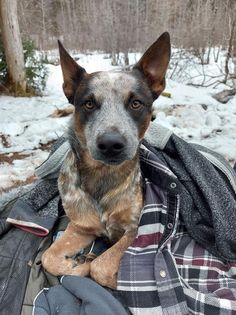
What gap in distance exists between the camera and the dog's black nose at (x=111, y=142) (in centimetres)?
202

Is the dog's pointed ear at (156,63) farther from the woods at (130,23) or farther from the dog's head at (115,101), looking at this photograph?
the woods at (130,23)

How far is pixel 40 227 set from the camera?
2.69m

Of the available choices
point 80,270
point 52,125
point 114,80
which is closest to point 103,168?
point 114,80

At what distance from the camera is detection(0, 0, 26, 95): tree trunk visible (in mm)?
7410

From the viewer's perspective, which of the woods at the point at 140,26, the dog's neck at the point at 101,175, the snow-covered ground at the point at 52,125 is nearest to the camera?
the dog's neck at the point at 101,175

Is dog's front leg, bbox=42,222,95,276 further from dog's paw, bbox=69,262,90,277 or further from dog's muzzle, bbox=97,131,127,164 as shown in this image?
dog's muzzle, bbox=97,131,127,164

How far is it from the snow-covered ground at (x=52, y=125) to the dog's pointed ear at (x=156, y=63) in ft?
4.42

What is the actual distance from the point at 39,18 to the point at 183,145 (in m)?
13.1

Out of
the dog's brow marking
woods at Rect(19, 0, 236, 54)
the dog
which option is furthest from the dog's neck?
woods at Rect(19, 0, 236, 54)

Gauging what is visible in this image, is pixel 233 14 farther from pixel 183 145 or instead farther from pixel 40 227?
pixel 40 227

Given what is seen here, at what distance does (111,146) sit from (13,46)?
6.40m

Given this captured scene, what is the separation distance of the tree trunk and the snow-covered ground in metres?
0.47

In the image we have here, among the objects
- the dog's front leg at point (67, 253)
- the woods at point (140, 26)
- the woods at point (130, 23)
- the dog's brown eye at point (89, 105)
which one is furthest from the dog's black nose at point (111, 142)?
the woods at point (130, 23)

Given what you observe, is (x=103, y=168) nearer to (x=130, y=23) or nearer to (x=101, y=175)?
(x=101, y=175)
